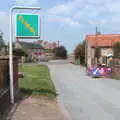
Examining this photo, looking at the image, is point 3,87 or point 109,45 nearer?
point 3,87

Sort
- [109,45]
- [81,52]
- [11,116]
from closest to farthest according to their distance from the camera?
[11,116] < [109,45] < [81,52]

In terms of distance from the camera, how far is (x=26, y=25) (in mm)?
16391

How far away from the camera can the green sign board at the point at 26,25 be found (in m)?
16.3

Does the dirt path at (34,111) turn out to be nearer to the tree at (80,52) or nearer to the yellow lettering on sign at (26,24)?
the yellow lettering on sign at (26,24)

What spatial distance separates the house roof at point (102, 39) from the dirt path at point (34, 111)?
84.6 m

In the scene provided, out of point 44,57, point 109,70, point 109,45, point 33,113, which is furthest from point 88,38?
point 33,113

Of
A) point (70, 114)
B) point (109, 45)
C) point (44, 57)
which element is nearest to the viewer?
point (70, 114)

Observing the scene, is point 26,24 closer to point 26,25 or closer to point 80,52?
point 26,25

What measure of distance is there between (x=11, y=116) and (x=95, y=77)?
32.9m

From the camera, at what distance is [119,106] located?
56.9 ft

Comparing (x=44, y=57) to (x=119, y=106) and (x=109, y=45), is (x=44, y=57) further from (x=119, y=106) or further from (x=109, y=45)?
(x=119, y=106)

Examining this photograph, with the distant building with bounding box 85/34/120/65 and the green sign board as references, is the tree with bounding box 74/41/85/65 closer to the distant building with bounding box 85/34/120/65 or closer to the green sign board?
the distant building with bounding box 85/34/120/65

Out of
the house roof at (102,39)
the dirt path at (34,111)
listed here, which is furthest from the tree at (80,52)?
the dirt path at (34,111)

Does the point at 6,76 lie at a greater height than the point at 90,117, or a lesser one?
greater
